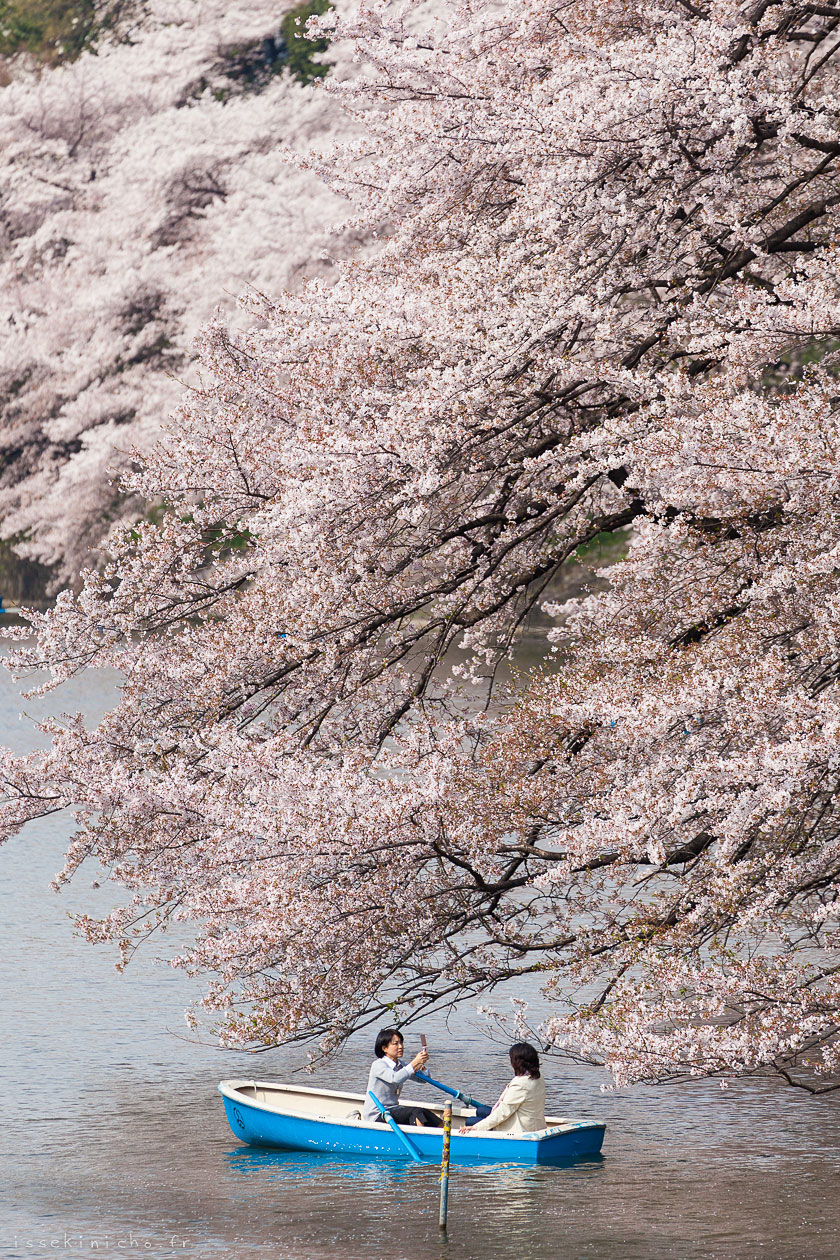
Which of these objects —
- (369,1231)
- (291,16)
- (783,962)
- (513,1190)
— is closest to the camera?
(783,962)

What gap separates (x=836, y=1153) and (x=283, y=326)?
7.35 meters

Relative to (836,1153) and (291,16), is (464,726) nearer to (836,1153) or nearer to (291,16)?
(836,1153)

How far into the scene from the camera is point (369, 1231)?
10648mm

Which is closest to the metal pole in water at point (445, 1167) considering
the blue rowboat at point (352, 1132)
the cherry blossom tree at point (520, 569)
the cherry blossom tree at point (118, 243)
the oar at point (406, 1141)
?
the cherry blossom tree at point (520, 569)

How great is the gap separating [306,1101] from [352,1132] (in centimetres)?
85

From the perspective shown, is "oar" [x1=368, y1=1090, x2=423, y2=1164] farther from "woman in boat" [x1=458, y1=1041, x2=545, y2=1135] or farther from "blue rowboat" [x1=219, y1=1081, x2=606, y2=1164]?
"woman in boat" [x1=458, y1=1041, x2=545, y2=1135]

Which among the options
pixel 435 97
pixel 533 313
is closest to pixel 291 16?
pixel 435 97

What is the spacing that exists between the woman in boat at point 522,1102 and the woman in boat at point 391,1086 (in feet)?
1.58

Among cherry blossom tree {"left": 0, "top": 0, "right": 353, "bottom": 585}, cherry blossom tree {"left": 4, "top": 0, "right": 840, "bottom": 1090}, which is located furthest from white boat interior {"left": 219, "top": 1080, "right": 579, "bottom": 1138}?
cherry blossom tree {"left": 0, "top": 0, "right": 353, "bottom": 585}

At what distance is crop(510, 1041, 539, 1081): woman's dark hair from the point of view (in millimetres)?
11664

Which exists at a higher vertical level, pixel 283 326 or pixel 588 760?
pixel 283 326

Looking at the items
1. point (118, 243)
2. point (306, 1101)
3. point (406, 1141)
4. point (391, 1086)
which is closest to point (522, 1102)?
point (406, 1141)

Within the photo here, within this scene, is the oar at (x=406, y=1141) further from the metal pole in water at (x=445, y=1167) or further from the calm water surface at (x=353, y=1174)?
the metal pole in water at (x=445, y=1167)

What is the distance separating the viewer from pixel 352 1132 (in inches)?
484
